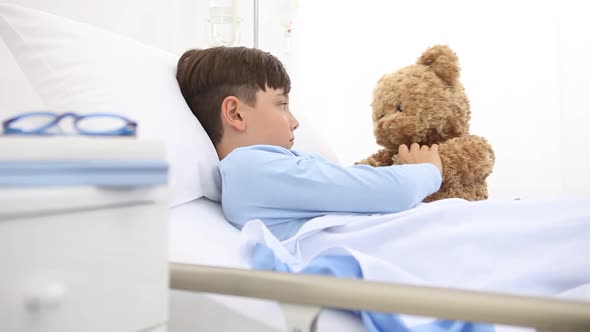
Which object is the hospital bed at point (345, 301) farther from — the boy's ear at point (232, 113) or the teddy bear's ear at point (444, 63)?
the teddy bear's ear at point (444, 63)

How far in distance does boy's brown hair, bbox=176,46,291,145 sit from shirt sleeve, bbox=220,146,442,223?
9.7 inches

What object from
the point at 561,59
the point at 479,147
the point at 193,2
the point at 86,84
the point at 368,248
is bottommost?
the point at 368,248

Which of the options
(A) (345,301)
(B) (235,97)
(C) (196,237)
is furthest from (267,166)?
(A) (345,301)

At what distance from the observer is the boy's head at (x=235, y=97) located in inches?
48.2

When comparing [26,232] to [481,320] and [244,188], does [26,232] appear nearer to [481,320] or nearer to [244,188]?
[481,320]

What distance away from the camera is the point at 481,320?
49 cm

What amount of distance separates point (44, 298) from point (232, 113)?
2.71 ft

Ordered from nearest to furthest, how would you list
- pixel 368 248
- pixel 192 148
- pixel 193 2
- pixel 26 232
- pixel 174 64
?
pixel 26 232 < pixel 368 248 < pixel 192 148 < pixel 174 64 < pixel 193 2

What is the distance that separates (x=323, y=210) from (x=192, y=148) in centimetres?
29

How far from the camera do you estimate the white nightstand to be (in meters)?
0.42

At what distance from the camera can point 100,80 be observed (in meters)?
0.97

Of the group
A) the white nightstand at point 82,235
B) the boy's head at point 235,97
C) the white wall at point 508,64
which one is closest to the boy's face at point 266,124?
the boy's head at point 235,97

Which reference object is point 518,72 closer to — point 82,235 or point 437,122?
point 437,122

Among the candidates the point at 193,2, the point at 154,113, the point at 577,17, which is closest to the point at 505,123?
the point at 577,17
